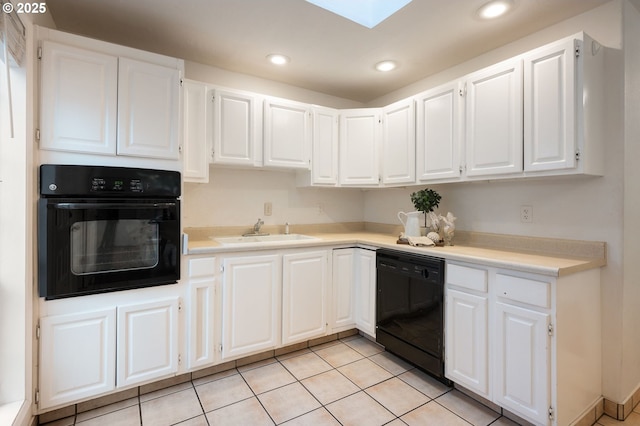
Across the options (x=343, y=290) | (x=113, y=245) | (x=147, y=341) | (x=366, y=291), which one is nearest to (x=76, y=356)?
(x=147, y=341)

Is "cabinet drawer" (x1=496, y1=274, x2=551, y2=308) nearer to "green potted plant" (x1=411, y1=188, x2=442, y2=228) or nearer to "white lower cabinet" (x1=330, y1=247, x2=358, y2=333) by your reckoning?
"green potted plant" (x1=411, y1=188, x2=442, y2=228)

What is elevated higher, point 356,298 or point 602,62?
point 602,62

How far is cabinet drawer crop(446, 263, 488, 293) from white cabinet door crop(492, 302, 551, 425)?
0.14 meters

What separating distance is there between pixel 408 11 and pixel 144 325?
2.50m

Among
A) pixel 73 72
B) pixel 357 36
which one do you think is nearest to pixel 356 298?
pixel 357 36

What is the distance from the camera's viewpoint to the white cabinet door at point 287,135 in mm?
2676

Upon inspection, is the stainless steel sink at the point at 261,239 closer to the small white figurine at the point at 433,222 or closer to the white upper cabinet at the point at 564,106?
the small white figurine at the point at 433,222

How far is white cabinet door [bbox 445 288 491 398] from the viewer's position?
1878 mm

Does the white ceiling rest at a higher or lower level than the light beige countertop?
higher

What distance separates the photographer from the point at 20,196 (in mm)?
1559

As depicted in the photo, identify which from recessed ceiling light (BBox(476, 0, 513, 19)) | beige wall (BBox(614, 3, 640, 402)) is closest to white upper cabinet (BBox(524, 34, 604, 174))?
beige wall (BBox(614, 3, 640, 402))

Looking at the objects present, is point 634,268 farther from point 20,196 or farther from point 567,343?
point 20,196

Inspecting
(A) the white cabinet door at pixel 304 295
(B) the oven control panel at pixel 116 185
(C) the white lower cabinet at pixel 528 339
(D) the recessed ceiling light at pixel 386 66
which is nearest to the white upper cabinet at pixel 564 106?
(C) the white lower cabinet at pixel 528 339

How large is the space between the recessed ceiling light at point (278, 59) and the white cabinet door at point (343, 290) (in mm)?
1639
